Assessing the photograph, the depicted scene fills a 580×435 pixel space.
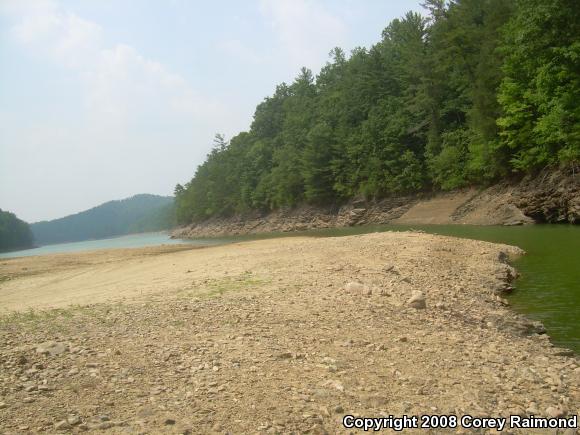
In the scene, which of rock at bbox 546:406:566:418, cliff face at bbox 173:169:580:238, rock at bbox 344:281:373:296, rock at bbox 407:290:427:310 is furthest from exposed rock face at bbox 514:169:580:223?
rock at bbox 546:406:566:418

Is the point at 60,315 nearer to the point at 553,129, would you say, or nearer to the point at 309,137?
the point at 553,129

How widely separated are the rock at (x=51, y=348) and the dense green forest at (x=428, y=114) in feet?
94.9

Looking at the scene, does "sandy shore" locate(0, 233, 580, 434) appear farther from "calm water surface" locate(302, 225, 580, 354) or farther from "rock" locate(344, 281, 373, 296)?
"calm water surface" locate(302, 225, 580, 354)

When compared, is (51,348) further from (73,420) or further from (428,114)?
(428,114)

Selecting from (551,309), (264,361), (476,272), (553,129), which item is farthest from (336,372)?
(553,129)

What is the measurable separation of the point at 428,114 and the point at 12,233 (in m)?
131

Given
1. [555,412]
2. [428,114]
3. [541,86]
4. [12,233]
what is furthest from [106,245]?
[555,412]

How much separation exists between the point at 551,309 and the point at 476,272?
3.96 meters

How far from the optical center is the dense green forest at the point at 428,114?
28.1 m

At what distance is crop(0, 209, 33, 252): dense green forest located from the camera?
125062 mm

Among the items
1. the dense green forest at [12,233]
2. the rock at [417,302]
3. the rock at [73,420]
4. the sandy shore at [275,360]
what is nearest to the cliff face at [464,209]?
the sandy shore at [275,360]

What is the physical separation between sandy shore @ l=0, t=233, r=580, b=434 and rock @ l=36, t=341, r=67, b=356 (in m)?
0.03

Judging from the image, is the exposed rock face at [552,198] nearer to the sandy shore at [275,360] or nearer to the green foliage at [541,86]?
the green foliage at [541,86]

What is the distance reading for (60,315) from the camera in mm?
9422
